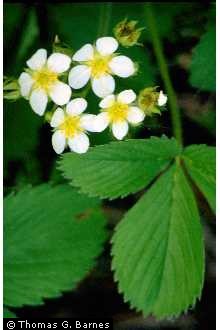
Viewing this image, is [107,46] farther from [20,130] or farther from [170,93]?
[20,130]

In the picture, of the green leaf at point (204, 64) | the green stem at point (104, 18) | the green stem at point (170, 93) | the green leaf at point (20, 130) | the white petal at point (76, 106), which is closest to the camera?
the white petal at point (76, 106)

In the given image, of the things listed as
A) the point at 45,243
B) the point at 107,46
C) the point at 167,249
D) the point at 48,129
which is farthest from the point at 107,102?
the point at 48,129

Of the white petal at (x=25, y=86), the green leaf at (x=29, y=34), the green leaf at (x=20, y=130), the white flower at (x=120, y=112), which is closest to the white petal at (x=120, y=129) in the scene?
the white flower at (x=120, y=112)

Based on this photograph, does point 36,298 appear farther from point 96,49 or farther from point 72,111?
point 96,49

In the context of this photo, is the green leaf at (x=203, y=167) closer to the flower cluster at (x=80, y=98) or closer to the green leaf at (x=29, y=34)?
the flower cluster at (x=80, y=98)

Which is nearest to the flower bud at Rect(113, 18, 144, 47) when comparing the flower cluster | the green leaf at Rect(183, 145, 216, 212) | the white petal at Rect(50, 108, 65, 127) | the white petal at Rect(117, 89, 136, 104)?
the flower cluster

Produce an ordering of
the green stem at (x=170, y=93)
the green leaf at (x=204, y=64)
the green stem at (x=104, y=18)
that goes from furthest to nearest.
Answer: the green stem at (x=104, y=18)
the green leaf at (x=204, y=64)
the green stem at (x=170, y=93)
